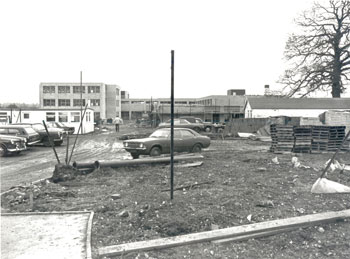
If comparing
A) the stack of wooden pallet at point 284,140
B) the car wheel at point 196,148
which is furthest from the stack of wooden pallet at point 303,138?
the car wheel at point 196,148

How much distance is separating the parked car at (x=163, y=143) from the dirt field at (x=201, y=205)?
303 cm

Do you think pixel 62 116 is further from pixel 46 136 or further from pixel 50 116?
pixel 46 136

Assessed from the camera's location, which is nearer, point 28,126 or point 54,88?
point 28,126

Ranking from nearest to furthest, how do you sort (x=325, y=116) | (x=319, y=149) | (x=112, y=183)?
(x=112, y=183) → (x=319, y=149) → (x=325, y=116)

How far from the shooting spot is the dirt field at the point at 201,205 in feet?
15.8

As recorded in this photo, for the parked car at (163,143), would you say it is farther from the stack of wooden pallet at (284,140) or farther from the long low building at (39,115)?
the long low building at (39,115)

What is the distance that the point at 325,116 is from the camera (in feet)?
77.8

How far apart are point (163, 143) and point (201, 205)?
7.70 m

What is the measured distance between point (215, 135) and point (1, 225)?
2494cm

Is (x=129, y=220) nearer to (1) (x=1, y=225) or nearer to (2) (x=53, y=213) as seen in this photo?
(2) (x=53, y=213)

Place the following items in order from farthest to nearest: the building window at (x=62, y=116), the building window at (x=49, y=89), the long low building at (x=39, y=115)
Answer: the building window at (x=49, y=89) < the building window at (x=62, y=116) < the long low building at (x=39, y=115)

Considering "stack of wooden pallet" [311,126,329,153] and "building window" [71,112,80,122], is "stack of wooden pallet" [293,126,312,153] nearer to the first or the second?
"stack of wooden pallet" [311,126,329,153]

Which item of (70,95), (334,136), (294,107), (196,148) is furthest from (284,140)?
(70,95)

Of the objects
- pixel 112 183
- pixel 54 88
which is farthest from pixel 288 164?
pixel 54 88
